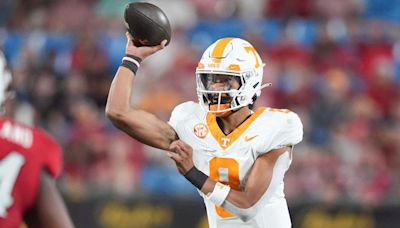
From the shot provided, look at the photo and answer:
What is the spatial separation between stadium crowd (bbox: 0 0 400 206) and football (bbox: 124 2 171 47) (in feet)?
11.1

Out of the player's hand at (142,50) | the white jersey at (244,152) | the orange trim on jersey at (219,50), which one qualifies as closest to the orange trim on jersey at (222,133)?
the white jersey at (244,152)

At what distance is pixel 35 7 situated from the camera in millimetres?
10359

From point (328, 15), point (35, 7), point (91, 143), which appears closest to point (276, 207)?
point (91, 143)

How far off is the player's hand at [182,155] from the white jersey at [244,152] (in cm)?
15

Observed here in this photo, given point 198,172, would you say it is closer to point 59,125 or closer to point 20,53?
point 59,125

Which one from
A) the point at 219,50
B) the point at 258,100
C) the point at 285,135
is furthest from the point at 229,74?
the point at 258,100

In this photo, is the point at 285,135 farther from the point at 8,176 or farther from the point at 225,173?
the point at 8,176

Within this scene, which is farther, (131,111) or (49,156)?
(131,111)

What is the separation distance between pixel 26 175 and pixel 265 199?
5.22 ft

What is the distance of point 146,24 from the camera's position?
4.23m

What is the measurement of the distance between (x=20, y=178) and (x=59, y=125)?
234 inches

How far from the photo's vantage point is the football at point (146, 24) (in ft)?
13.9

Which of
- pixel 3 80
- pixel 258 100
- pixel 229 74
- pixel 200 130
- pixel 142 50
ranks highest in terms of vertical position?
pixel 3 80

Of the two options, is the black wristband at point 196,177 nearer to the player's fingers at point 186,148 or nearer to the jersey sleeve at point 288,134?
the player's fingers at point 186,148
